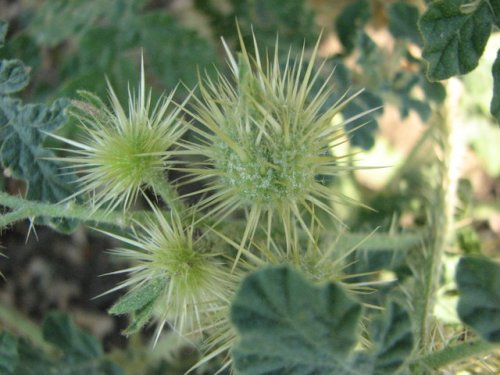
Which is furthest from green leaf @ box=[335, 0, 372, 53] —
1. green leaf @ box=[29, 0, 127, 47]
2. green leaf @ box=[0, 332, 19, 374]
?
green leaf @ box=[0, 332, 19, 374]

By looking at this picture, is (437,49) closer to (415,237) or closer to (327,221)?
(415,237)

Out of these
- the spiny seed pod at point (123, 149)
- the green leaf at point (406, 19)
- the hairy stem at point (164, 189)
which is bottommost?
the hairy stem at point (164, 189)

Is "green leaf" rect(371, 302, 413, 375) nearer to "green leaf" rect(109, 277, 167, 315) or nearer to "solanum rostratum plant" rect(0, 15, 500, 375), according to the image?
"solanum rostratum plant" rect(0, 15, 500, 375)

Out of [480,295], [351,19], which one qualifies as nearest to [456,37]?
[480,295]

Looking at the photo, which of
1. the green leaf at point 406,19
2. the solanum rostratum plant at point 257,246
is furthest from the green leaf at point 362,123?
the solanum rostratum plant at point 257,246

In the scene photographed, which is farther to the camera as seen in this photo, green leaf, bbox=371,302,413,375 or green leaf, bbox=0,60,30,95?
green leaf, bbox=0,60,30,95

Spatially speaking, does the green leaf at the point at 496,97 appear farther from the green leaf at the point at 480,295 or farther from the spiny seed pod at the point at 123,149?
the spiny seed pod at the point at 123,149

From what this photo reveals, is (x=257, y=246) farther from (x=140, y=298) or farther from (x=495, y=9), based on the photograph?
(x=495, y=9)
